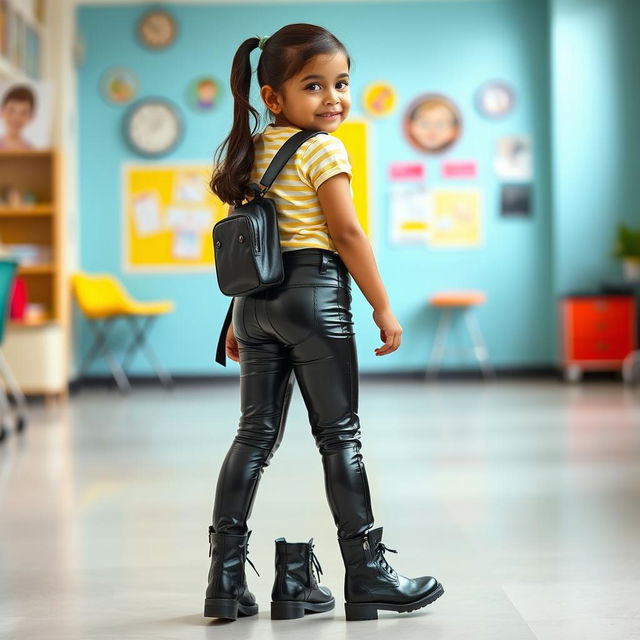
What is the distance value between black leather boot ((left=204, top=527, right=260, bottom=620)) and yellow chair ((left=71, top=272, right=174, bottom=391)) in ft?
19.2

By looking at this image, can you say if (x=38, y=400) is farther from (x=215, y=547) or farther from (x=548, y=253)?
(x=215, y=547)

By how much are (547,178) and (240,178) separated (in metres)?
6.68

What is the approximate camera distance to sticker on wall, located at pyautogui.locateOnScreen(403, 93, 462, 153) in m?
8.42

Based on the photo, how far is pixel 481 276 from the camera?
8.45 meters

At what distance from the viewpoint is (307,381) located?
81.7 inches

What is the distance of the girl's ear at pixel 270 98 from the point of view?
209 centimetres

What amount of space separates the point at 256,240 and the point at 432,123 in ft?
21.7

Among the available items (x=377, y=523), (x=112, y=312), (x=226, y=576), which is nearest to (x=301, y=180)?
(x=226, y=576)

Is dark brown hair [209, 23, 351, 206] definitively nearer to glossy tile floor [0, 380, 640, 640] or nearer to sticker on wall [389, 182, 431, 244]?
glossy tile floor [0, 380, 640, 640]

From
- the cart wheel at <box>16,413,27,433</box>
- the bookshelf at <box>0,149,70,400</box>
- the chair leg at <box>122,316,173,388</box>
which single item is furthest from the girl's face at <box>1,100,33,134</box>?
the cart wheel at <box>16,413,27,433</box>

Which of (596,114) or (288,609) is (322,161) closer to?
(288,609)

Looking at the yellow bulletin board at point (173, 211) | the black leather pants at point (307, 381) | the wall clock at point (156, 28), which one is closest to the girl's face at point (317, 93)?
the black leather pants at point (307, 381)

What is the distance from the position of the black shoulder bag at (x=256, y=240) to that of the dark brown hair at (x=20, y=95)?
17.6 ft

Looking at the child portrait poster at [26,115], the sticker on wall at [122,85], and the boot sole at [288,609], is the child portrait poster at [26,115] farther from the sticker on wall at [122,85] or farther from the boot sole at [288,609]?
the boot sole at [288,609]
